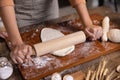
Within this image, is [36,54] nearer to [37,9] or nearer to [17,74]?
[17,74]

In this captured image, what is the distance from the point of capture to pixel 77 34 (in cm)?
93

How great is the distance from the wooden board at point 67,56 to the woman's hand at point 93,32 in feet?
0.08

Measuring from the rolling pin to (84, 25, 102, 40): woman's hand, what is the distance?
3 centimetres

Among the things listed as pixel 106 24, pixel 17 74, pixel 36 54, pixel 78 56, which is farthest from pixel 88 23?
pixel 17 74

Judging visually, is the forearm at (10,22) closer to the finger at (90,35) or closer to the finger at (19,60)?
the finger at (19,60)

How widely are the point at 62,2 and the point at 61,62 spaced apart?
1341 millimetres

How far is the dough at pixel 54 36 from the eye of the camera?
2.90 ft

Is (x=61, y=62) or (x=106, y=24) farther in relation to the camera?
(x=106, y=24)

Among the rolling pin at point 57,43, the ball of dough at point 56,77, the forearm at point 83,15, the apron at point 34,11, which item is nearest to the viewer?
the ball of dough at point 56,77

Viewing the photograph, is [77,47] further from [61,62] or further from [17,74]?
[17,74]

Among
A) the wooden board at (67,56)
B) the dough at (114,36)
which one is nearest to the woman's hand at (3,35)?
the wooden board at (67,56)

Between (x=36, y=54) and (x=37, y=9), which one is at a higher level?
(x=37, y=9)

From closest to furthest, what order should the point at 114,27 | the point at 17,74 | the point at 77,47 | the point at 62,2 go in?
the point at 17,74 < the point at 77,47 < the point at 114,27 < the point at 62,2

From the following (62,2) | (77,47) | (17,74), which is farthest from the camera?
(62,2)
